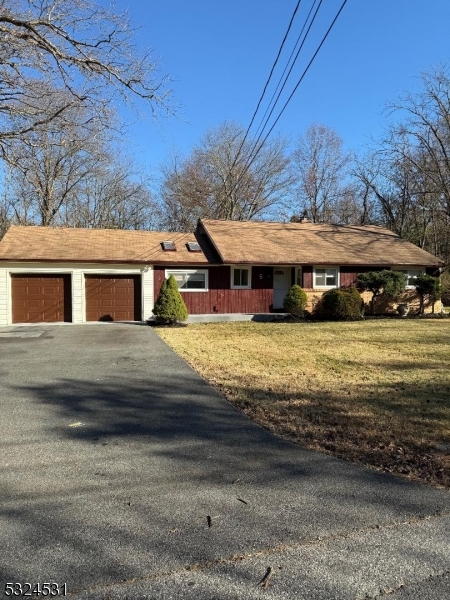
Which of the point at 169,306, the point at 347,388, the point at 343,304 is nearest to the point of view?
the point at 347,388

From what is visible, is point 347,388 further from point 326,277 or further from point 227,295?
point 326,277

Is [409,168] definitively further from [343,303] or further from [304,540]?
[304,540]

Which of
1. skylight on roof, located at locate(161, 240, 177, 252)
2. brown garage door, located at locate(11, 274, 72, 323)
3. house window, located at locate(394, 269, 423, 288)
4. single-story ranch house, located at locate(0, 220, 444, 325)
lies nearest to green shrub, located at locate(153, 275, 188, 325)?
single-story ranch house, located at locate(0, 220, 444, 325)

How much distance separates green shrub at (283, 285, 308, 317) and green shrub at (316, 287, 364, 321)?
848 millimetres

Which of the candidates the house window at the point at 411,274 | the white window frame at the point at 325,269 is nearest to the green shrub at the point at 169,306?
the white window frame at the point at 325,269

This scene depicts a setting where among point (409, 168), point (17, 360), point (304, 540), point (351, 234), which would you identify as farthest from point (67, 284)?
point (409, 168)

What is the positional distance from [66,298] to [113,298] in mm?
1845

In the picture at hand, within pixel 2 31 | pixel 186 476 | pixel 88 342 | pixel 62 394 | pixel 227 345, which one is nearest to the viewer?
pixel 186 476

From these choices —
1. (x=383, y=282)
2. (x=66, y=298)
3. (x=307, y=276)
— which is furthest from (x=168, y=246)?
(x=383, y=282)

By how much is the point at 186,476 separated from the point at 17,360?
6.77 meters

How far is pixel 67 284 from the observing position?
56.1 ft

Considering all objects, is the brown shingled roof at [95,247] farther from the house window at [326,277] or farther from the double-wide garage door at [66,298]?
the house window at [326,277]

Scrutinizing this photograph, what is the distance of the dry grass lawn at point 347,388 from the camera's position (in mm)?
4176

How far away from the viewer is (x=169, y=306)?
612 inches
